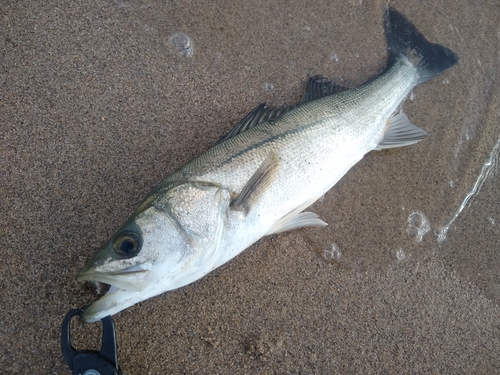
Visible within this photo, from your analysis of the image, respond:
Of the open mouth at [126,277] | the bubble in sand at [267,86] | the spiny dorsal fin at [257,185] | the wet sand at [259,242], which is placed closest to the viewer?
the open mouth at [126,277]

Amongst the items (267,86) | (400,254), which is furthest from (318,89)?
(400,254)

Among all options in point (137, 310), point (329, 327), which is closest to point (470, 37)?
point (329, 327)

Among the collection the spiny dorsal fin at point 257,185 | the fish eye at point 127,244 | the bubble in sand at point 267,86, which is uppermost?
the fish eye at point 127,244

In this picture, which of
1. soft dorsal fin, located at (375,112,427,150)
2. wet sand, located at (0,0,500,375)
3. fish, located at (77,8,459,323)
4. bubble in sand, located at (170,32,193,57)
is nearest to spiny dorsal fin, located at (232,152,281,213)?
fish, located at (77,8,459,323)

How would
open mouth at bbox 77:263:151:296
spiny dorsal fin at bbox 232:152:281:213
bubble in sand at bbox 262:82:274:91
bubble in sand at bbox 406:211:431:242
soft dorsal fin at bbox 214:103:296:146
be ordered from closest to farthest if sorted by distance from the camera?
open mouth at bbox 77:263:151:296 → spiny dorsal fin at bbox 232:152:281:213 → soft dorsal fin at bbox 214:103:296:146 → bubble in sand at bbox 406:211:431:242 → bubble in sand at bbox 262:82:274:91

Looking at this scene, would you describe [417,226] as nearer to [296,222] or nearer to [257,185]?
[296,222]

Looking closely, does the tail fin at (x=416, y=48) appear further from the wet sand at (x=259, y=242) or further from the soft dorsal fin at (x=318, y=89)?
the soft dorsal fin at (x=318, y=89)

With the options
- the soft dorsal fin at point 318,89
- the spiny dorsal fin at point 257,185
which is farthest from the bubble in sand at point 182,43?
the spiny dorsal fin at point 257,185

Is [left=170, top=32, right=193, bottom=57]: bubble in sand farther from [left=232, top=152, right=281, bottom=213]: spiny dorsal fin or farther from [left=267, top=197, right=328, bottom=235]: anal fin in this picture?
[left=267, top=197, right=328, bottom=235]: anal fin
